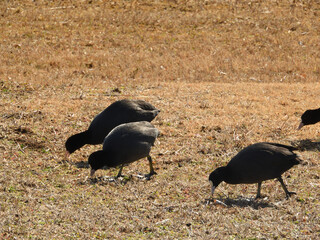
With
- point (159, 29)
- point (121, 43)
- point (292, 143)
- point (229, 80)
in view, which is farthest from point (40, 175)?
point (159, 29)

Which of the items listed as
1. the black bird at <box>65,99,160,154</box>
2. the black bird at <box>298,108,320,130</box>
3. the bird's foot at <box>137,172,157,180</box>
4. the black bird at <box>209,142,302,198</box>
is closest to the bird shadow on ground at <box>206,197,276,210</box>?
the black bird at <box>209,142,302,198</box>

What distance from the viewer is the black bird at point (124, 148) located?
334 inches

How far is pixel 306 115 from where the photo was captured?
11.9 m

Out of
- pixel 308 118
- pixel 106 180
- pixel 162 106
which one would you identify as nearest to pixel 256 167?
pixel 106 180

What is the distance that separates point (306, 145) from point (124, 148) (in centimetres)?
428

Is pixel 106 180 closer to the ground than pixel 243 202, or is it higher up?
closer to the ground

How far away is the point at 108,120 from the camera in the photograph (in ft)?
32.9

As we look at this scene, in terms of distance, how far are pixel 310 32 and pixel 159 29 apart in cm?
759

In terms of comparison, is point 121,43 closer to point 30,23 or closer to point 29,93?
point 30,23

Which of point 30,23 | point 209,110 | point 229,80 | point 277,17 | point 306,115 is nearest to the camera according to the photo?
point 306,115

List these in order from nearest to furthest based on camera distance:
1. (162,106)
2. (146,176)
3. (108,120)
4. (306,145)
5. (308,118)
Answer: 1. (146,176)
2. (108,120)
3. (306,145)
4. (308,118)
5. (162,106)

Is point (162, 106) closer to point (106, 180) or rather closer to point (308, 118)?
point (308, 118)

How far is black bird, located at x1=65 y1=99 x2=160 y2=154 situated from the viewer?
31.6ft

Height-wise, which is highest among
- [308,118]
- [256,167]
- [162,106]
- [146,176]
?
[256,167]
